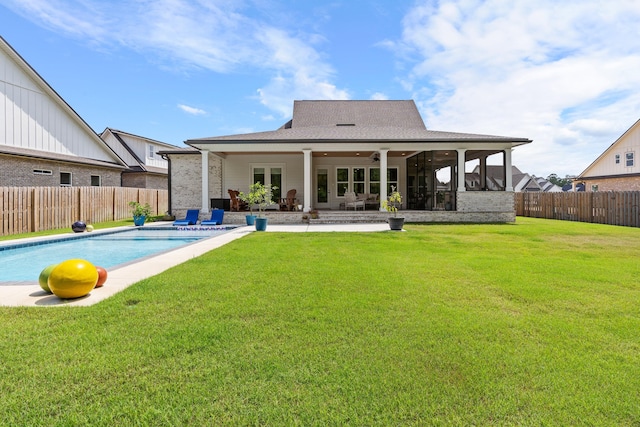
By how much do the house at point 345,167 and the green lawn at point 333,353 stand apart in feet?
35.0

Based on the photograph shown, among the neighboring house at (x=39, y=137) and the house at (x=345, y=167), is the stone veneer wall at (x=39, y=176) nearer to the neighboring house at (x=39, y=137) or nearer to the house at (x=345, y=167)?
the neighboring house at (x=39, y=137)

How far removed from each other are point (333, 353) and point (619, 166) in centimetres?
3469

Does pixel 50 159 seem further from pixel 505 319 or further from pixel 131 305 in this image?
pixel 505 319

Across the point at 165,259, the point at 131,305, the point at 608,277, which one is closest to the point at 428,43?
the point at 608,277

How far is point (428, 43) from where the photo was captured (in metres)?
13.3

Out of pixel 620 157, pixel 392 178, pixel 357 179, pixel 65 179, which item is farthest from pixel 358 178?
pixel 620 157

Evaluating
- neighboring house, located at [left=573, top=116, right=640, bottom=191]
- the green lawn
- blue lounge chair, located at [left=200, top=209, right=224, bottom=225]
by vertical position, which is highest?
neighboring house, located at [left=573, top=116, right=640, bottom=191]

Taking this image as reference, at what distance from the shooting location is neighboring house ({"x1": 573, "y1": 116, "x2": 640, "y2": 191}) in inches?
1011

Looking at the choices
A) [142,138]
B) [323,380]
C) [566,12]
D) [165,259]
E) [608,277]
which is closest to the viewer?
[323,380]

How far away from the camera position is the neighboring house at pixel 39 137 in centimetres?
1642

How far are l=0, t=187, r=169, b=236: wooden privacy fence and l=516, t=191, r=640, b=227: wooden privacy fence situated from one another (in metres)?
23.2

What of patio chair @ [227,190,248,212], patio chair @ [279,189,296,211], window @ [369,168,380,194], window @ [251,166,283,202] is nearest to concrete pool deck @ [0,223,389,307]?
patio chair @ [227,190,248,212]

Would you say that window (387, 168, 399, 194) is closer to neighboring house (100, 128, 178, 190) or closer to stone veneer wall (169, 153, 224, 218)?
stone veneer wall (169, 153, 224, 218)

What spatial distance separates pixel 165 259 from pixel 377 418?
578 centimetres
